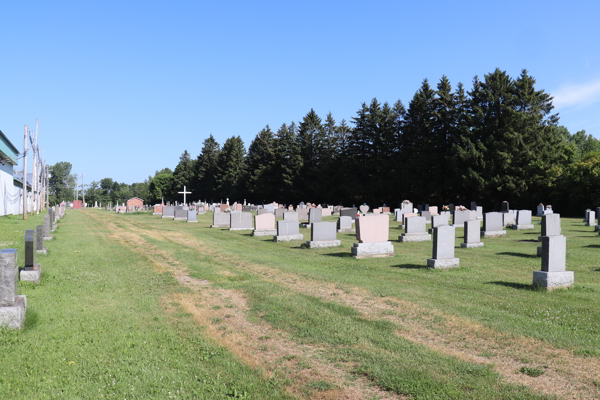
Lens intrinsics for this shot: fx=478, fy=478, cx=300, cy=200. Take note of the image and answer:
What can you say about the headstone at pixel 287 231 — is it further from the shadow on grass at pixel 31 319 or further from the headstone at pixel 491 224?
the shadow on grass at pixel 31 319

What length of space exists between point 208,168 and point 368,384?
91.9 meters

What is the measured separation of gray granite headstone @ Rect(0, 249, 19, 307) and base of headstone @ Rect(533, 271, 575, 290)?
876 cm

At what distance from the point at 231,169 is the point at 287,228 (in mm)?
65680

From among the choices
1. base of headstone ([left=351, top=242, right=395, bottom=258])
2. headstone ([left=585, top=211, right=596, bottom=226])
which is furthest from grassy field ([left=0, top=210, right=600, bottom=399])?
headstone ([left=585, top=211, right=596, bottom=226])

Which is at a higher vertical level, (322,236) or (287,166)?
(287,166)

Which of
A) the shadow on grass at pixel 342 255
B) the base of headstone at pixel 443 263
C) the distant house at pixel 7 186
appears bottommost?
the shadow on grass at pixel 342 255

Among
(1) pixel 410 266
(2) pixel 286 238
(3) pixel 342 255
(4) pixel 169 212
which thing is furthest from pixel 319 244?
(4) pixel 169 212

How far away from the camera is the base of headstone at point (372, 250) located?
1423 centimetres

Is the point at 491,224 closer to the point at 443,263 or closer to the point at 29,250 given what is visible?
the point at 443,263

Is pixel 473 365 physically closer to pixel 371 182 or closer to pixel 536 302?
pixel 536 302

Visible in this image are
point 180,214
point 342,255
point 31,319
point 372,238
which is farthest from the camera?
point 180,214

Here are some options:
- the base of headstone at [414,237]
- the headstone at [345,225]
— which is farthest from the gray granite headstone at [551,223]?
the headstone at [345,225]

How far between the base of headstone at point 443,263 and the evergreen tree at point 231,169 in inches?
2740

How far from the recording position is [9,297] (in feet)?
20.0
